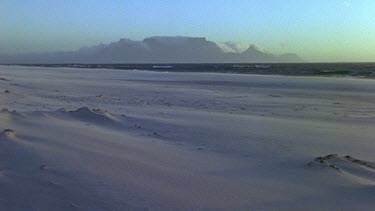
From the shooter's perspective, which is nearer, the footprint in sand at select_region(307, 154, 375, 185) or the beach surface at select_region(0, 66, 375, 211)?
the beach surface at select_region(0, 66, 375, 211)

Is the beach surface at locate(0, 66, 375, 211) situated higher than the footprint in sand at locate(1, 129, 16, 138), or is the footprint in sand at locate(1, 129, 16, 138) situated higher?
the footprint in sand at locate(1, 129, 16, 138)

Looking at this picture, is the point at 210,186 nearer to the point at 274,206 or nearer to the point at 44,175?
the point at 274,206

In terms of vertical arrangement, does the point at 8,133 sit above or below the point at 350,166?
above

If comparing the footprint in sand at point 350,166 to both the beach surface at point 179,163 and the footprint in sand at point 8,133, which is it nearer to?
the beach surface at point 179,163

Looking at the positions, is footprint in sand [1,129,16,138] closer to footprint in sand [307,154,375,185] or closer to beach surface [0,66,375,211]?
beach surface [0,66,375,211]

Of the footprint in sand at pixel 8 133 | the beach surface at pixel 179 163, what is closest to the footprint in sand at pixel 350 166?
the beach surface at pixel 179 163

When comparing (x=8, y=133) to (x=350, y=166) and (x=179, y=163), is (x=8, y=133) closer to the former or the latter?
(x=179, y=163)

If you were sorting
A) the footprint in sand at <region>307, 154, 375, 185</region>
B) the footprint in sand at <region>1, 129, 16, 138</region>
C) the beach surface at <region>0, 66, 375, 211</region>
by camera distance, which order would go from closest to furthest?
the beach surface at <region>0, 66, 375, 211</region>, the footprint in sand at <region>307, 154, 375, 185</region>, the footprint in sand at <region>1, 129, 16, 138</region>

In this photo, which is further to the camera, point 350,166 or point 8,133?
point 8,133

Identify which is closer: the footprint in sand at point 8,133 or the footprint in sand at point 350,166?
the footprint in sand at point 350,166

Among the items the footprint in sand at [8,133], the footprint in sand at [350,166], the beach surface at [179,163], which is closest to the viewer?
the beach surface at [179,163]

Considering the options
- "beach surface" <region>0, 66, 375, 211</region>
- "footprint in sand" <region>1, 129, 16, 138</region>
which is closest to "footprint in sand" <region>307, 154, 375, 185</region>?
"beach surface" <region>0, 66, 375, 211</region>


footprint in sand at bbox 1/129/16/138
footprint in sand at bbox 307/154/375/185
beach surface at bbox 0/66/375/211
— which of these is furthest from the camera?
footprint in sand at bbox 1/129/16/138

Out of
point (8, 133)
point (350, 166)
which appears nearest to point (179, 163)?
point (350, 166)
